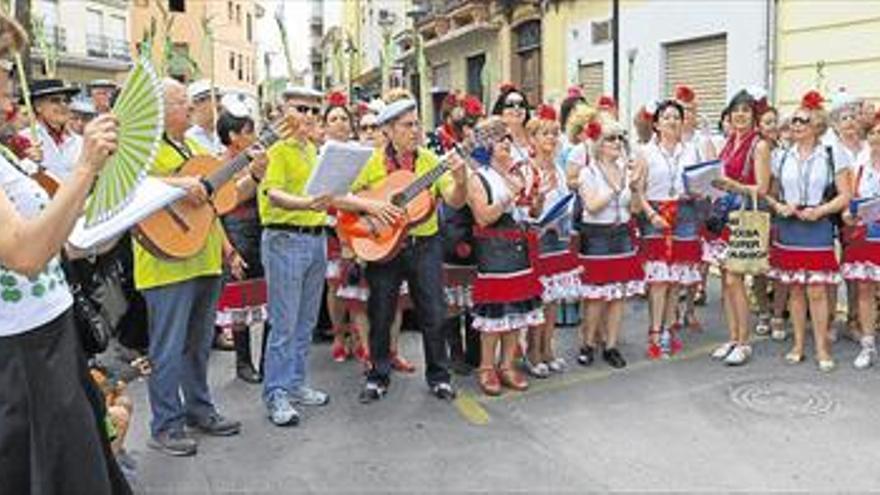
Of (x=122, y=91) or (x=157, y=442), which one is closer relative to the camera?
(x=122, y=91)

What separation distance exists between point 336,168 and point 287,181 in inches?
13.6

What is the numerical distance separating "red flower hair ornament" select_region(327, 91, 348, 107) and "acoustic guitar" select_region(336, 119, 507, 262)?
1.49 metres

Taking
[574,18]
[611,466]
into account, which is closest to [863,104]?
[611,466]

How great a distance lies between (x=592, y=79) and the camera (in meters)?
15.9

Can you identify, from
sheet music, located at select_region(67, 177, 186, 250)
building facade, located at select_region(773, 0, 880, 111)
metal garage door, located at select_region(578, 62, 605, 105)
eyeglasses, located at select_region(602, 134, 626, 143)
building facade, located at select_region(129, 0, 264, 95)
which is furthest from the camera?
building facade, located at select_region(129, 0, 264, 95)

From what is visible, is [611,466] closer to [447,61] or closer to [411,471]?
[411,471]

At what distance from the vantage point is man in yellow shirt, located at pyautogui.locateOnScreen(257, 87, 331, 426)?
16.5ft

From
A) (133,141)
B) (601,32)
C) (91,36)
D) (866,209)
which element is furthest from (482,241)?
(91,36)

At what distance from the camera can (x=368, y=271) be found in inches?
220

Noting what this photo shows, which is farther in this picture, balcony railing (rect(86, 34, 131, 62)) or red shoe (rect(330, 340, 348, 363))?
balcony railing (rect(86, 34, 131, 62))

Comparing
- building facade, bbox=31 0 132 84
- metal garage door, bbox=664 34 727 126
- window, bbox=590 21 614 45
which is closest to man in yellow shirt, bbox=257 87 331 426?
metal garage door, bbox=664 34 727 126

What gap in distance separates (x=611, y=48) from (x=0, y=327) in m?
13.5

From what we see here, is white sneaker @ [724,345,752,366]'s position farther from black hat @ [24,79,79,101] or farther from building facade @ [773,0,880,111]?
building facade @ [773,0,880,111]

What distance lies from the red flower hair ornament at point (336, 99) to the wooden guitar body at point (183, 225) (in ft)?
6.90
